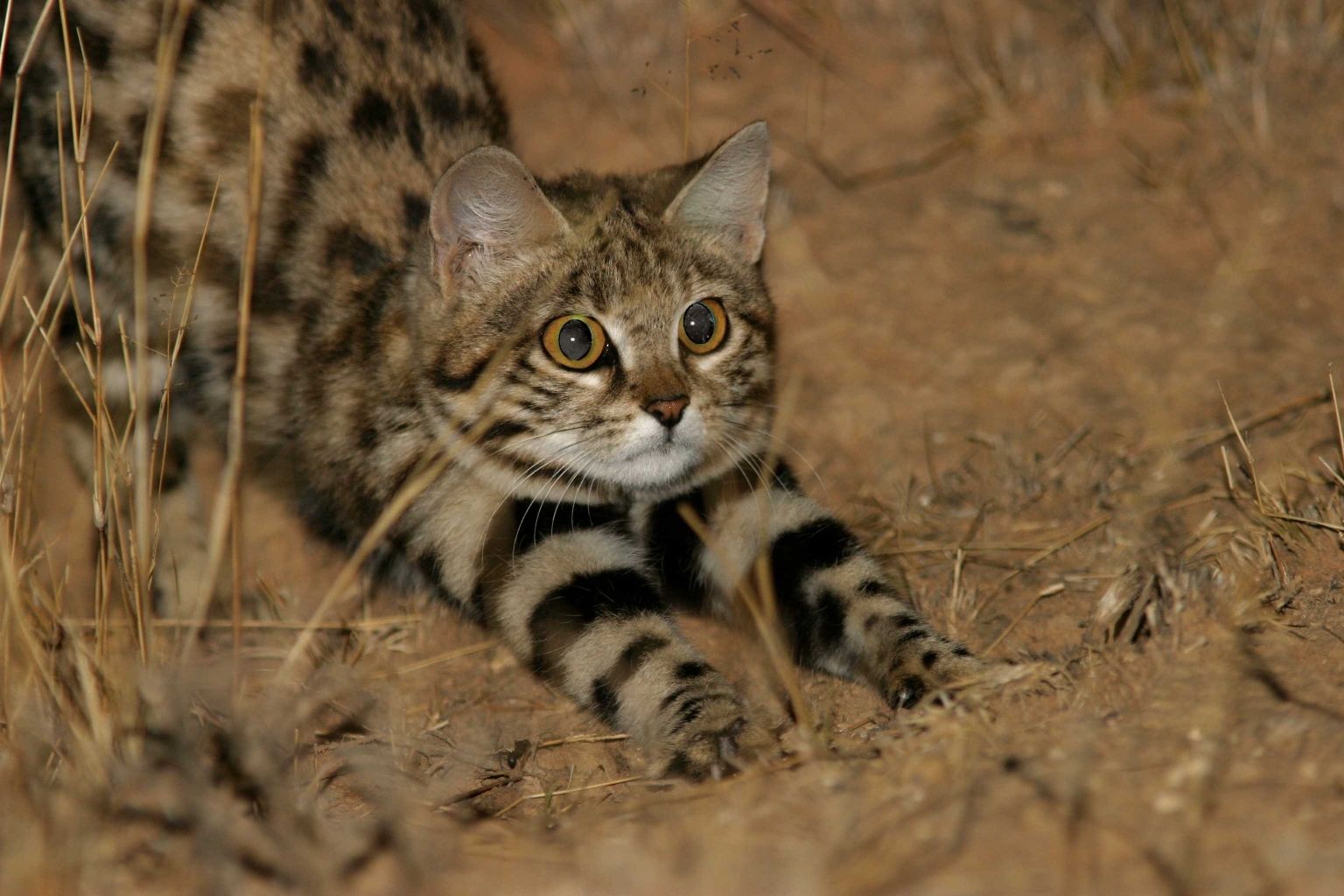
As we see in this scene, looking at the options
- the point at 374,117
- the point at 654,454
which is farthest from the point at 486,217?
the point at 374,117

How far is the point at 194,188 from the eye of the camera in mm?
3605

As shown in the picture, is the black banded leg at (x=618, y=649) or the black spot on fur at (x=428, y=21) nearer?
the black banded leg at (x=618, y=649)

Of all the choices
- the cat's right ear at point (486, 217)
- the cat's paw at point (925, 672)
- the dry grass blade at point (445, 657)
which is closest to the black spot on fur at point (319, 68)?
the cat's right ear at point (486, 217)

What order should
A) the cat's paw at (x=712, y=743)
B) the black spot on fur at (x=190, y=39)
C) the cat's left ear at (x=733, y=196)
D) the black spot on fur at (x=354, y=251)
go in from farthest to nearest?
the black spot on fur at (x=190, y=39), the black spot on fur at (x=354, y=251), the cat's left ear at (x=733, y=196), the cat's paw at (x=712, y=743)

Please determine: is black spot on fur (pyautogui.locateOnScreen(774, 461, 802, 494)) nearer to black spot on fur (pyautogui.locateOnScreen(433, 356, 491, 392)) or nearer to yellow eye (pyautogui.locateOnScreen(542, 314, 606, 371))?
yellow eye (pyautogui.locateOnScreen(542, 314, 606, 371))

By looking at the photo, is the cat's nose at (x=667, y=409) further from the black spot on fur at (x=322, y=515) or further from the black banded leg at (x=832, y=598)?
the black spot on fur at (x=322, y=515)

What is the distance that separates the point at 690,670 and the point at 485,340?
35.3 inches

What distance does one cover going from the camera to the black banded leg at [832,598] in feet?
9.27

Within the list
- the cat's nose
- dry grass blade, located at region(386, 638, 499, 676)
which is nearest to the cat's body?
the cat's nose

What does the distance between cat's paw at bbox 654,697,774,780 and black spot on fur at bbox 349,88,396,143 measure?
5.92 ft

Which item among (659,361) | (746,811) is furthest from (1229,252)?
(746,811)

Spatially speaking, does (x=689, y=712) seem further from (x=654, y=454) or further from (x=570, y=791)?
(x=654, y=454)

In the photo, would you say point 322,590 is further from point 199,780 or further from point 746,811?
point 746,811

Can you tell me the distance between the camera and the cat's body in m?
2.95
